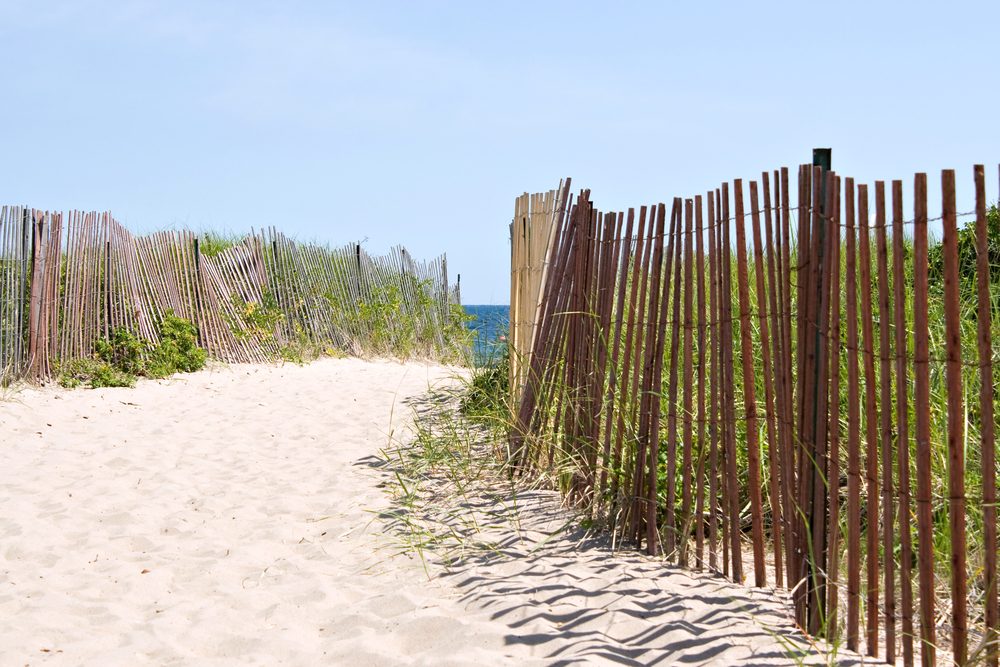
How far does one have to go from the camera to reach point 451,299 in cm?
1366

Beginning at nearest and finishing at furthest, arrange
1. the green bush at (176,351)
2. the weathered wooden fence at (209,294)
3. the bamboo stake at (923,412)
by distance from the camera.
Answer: the bamboo stake at (923,412)
the weathered wooden fence at (209,294)
the green bush at (176,351)

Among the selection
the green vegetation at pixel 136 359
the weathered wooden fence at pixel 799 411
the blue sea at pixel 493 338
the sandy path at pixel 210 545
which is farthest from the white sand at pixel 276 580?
the green vegetation at pixel 136 359

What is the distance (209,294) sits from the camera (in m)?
10.8

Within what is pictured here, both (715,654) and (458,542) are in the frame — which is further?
(458,542)

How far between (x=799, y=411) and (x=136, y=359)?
817cm

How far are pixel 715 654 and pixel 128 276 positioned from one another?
871cm

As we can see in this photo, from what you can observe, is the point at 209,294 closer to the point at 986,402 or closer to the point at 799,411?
the point at 799,411

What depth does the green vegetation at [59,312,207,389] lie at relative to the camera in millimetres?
8961

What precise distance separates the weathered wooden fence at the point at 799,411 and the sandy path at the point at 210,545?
938 millimetres

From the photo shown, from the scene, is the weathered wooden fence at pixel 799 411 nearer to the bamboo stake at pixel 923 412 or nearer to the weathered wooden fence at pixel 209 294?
the bamboo stake at pixel 923 412

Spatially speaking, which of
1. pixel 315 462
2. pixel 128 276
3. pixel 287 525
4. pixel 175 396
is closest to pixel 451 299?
pixel 128 276

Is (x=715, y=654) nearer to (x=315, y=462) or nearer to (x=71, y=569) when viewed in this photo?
(x=71, y=569)

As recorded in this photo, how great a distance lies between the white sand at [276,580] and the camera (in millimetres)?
3000

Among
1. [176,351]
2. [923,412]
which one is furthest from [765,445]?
[176,351]
